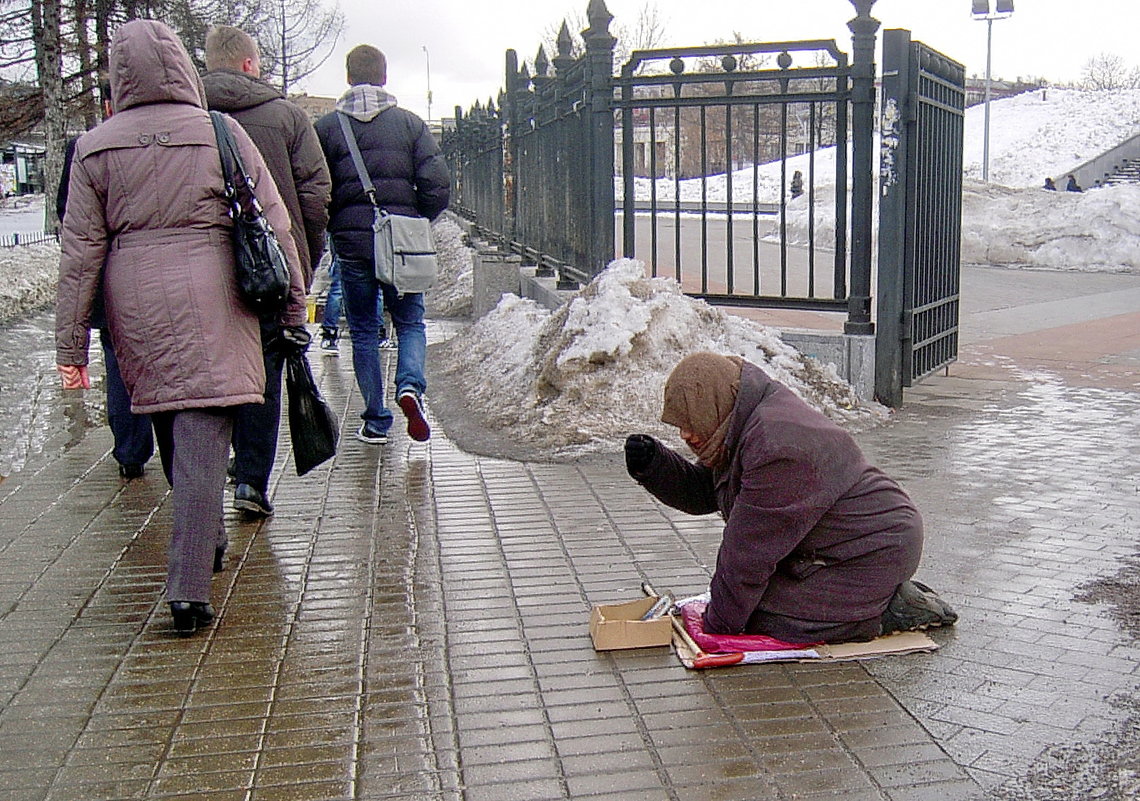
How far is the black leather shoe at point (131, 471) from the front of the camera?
6303 mm

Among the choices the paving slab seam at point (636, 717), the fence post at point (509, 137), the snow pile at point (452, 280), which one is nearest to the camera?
the paving slab seam at point (636, 717)

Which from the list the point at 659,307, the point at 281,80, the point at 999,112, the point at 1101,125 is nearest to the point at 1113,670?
the point at 659,307

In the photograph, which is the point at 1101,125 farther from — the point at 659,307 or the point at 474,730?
the point at 474,730

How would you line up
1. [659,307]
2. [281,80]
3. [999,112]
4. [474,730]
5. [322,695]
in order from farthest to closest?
1. [999,112]
2. [281,80]
3. [659,307]
4. [322,695]
5. [474,730]

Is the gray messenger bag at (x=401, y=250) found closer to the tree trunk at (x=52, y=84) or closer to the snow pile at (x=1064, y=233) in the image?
the tree trunk at (x=52, y=84)

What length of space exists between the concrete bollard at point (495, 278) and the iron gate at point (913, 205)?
17.0ft

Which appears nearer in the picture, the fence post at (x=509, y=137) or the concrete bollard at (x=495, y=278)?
the concrete bollard at (x=495, y=278)

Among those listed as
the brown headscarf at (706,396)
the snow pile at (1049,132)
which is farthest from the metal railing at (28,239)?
the snow pile at (1049,132)

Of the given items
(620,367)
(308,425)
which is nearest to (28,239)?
(620,367)

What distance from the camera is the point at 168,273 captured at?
4086 mm

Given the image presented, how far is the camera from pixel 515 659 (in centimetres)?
386

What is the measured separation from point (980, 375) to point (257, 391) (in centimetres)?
643

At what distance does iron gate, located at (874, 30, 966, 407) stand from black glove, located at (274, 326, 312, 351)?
4175mm

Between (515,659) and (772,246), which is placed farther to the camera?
(772,246)
